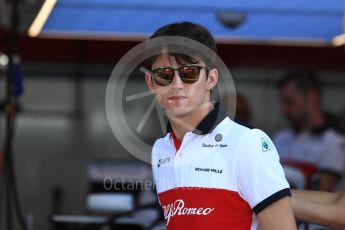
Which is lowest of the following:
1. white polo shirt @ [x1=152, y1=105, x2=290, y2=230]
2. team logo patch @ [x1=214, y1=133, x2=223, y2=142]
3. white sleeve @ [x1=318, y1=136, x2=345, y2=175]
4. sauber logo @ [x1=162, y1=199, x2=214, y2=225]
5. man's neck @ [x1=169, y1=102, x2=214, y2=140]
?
white sleeve @ [x1=318, y1=136, x2=345, y2=175]

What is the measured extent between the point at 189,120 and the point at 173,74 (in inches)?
5.9

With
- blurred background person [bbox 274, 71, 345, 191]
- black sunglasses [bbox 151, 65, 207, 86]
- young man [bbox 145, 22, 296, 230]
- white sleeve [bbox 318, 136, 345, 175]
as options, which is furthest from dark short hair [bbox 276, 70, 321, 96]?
black sunglasses [bbox 151, 65, 207, 86]

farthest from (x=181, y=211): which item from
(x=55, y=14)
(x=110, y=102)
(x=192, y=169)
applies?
(x=55, y=14)

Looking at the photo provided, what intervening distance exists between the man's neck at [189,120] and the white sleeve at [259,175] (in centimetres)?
20

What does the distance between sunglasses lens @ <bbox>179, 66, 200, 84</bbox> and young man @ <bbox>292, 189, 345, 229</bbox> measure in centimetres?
60

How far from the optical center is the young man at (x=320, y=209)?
2.54 metres

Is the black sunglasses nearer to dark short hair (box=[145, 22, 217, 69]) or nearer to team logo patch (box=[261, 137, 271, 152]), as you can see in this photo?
dark short hair (box=[145, 22, 217, 69])


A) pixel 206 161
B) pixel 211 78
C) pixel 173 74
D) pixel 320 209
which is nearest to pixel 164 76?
pixel 173 74

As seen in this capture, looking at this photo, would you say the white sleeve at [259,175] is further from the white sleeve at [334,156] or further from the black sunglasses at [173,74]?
the white sleeve at [334,156]

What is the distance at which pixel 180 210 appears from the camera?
2246 mm

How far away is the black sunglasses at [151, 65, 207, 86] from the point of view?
7.41ft

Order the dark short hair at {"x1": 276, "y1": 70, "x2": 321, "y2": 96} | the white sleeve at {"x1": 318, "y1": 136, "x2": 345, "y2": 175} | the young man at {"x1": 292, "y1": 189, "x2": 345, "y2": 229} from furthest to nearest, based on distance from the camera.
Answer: the dark short hair at {"x1": 276, "y1": 70, "x2": 321, "y2": 96}
the white sleeve at {"x1": 318, "y1": 136, "x2": 345, "y2": 175}
the young man at {"x1": 292, "y1": 189, "x2": 345, "y2": 229}

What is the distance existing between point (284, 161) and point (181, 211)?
257cm

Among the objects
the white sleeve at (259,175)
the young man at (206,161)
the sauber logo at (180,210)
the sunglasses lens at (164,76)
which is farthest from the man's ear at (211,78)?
the sauber logo at (180,210)
